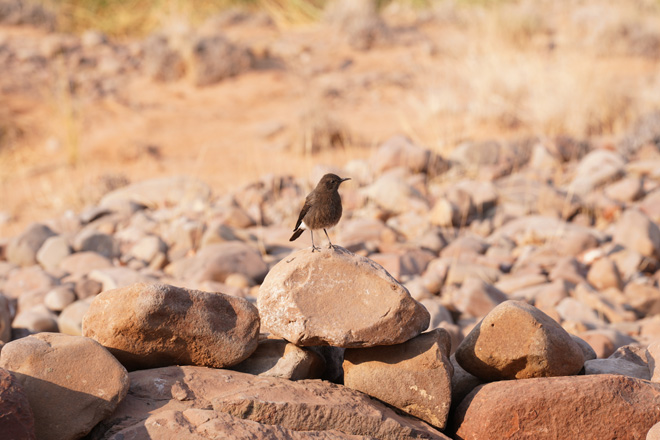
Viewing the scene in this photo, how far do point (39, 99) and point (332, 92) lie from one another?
568cm

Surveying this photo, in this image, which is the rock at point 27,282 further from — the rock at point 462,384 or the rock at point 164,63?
the rock at point 164,63

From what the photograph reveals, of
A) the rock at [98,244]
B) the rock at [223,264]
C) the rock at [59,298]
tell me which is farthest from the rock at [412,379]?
the rock at [98,244]

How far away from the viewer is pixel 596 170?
8.79 meters

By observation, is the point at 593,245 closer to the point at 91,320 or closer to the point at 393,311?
the point at 393,311

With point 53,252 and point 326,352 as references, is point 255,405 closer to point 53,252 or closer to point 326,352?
point 326,352

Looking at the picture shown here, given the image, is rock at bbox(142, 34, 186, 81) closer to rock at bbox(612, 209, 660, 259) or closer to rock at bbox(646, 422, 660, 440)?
rock at bbox(612, 209, 660, 259)

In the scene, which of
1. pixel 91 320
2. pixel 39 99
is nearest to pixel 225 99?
pixel 39 99

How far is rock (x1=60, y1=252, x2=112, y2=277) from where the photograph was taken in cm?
656

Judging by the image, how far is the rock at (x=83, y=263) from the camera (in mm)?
6562

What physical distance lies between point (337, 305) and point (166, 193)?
19.5 feet

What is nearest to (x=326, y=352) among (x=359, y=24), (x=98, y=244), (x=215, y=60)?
(x=98, y=244)

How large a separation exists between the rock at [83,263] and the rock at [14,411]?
12.9 ft

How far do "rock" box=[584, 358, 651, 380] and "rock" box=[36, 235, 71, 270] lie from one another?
519 cm

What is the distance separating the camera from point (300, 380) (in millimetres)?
3326
